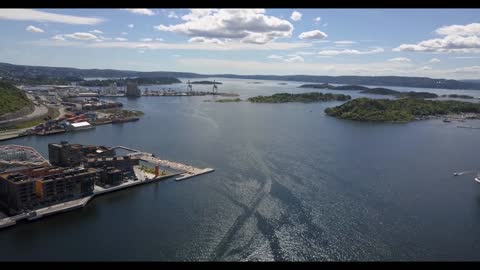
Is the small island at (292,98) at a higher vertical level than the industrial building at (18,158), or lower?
higher

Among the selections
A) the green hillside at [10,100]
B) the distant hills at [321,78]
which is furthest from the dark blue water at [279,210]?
the distant hills at [321,78]

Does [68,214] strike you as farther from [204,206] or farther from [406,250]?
[406,250]

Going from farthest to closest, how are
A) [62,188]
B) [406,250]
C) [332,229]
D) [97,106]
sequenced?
[97,106]
[62,188]
[332,229]
[406,250]

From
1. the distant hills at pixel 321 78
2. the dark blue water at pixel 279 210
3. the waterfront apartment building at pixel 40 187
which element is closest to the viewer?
the dark blue water at pixel 279 210

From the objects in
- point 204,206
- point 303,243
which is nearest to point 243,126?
point 204,206

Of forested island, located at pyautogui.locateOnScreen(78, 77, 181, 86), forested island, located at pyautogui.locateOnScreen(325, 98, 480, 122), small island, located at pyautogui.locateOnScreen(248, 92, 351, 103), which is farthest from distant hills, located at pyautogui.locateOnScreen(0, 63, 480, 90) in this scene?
forested island, located at pyautogui.locateOnScreen(325, 98, 480, 122)

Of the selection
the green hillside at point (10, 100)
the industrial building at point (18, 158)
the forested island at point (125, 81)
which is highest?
the forested island at point (125, 81)

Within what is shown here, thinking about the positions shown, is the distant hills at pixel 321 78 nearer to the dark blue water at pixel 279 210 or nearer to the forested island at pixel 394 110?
the forested island at pixel 394 110
